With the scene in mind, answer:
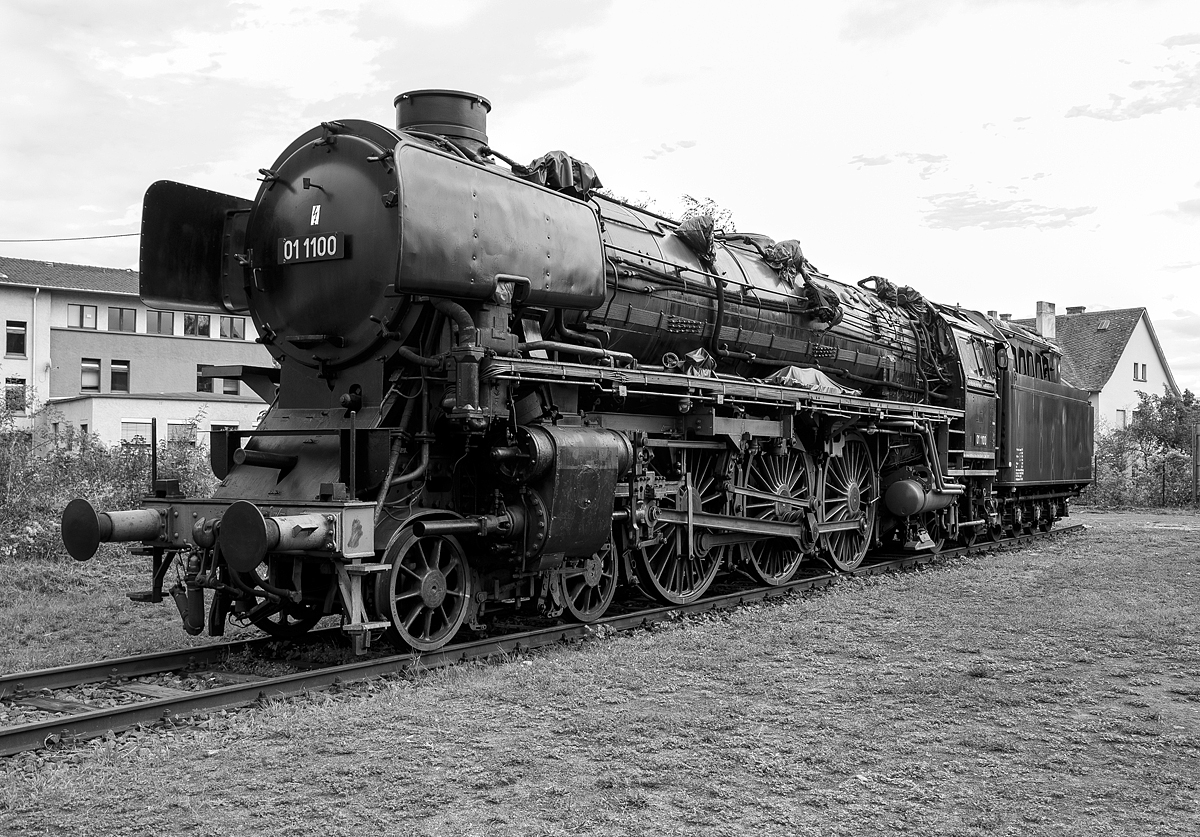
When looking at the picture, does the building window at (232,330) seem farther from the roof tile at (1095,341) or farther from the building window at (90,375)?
the roof tile at (1095,341)

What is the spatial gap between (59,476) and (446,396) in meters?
8.91

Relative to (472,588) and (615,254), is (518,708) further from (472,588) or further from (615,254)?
(615,254)

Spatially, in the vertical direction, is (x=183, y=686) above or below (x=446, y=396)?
below

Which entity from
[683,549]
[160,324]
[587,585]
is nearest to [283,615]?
[587,585]

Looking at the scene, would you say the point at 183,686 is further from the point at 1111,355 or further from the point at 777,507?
the point at 1111,355

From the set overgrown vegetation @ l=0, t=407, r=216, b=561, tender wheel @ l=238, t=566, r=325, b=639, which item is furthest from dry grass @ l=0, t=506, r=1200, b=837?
overgrown vegetation @ l=0, t=407, r=216, b=561

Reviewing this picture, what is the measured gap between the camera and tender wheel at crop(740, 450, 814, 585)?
11.0 meters

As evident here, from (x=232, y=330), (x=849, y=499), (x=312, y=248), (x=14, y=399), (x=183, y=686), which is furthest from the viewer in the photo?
(x=232, y=330)

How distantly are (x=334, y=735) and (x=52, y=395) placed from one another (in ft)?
118

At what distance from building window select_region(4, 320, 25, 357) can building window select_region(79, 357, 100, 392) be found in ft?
6.51

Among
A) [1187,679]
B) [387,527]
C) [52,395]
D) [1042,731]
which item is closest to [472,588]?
[387,527]

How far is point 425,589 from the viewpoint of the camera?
23.4 ft

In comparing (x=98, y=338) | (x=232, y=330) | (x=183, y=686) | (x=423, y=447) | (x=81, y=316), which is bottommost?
(x=183, y=686)

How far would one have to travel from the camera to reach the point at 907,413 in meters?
13.2
